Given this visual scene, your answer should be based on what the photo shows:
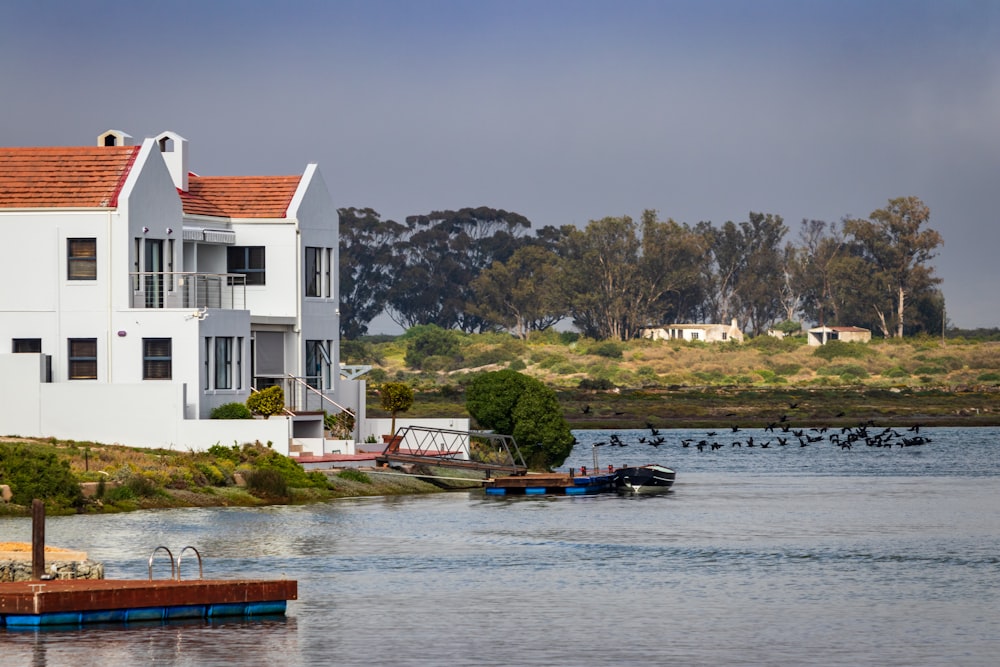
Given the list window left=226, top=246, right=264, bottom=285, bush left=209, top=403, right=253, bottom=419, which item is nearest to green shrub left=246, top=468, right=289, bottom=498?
bush left=209, top=403, right=253, bottom=419

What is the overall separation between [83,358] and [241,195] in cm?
1060

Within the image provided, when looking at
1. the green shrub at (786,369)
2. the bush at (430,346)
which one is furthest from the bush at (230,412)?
the green shrub at (786,369)

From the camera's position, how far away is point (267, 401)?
58656 mm

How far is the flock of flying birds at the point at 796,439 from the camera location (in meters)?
97.8

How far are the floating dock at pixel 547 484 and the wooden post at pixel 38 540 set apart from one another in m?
32.4

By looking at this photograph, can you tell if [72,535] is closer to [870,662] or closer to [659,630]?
[659,630]

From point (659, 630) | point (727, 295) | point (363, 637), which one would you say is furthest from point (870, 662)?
point (727, 295)

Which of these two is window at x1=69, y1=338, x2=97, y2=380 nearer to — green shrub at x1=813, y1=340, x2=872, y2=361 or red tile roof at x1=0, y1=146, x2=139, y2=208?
red tile roof at x1=0, y1=146, x2=139, y2=208

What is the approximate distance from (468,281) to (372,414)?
275ft

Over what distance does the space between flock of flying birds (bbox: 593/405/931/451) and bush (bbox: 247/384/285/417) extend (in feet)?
109

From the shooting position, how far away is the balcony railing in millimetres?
58562

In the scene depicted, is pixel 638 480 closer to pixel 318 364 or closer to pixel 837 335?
pixel 318 364

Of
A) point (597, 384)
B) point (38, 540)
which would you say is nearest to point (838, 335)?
point (597, 384)

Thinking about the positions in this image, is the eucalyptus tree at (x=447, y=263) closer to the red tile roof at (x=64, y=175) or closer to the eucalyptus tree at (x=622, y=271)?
the eucalyptus tree at (x=622, y=271)
